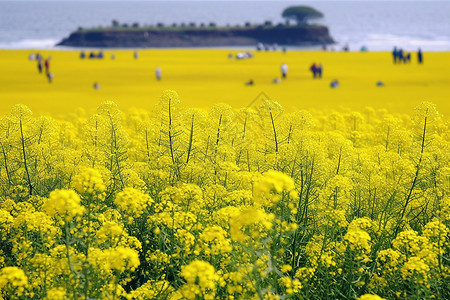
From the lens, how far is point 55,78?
3331 centimetres

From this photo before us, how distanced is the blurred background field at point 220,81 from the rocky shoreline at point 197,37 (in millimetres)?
39151

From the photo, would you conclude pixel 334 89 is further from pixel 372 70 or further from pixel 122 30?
pixel 122 30

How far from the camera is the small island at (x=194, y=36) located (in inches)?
3578

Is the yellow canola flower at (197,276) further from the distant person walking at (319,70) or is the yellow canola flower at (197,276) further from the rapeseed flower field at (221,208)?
the distant person walking at (319,70)

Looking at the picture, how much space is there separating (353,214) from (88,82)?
28.4 metres

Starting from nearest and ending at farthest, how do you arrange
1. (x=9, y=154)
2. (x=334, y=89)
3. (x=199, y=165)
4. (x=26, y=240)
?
(x=26, y=240)
(x=199, y=165)
(x=9, y=154)
(x=334, y=89)

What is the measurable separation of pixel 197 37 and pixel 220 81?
65277 millimetres

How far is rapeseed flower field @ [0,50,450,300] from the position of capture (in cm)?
364

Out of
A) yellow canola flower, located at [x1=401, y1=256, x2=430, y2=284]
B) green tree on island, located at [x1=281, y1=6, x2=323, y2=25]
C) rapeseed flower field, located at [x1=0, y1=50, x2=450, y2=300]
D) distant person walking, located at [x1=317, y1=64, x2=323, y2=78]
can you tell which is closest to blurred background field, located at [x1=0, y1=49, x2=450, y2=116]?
distant person walking, located at [x1=317, y1=64, x2=323, y2=78]

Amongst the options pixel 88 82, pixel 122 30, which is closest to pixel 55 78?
pixel 88 82

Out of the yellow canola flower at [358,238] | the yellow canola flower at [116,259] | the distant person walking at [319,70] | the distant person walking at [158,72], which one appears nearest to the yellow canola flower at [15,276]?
the yellow canola flower at [116,259]

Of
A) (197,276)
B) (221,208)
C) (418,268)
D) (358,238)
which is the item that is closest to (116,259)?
(197,276)

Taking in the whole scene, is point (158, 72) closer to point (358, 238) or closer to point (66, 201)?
point (358, 238)

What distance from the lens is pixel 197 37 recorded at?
9538 centimetres
